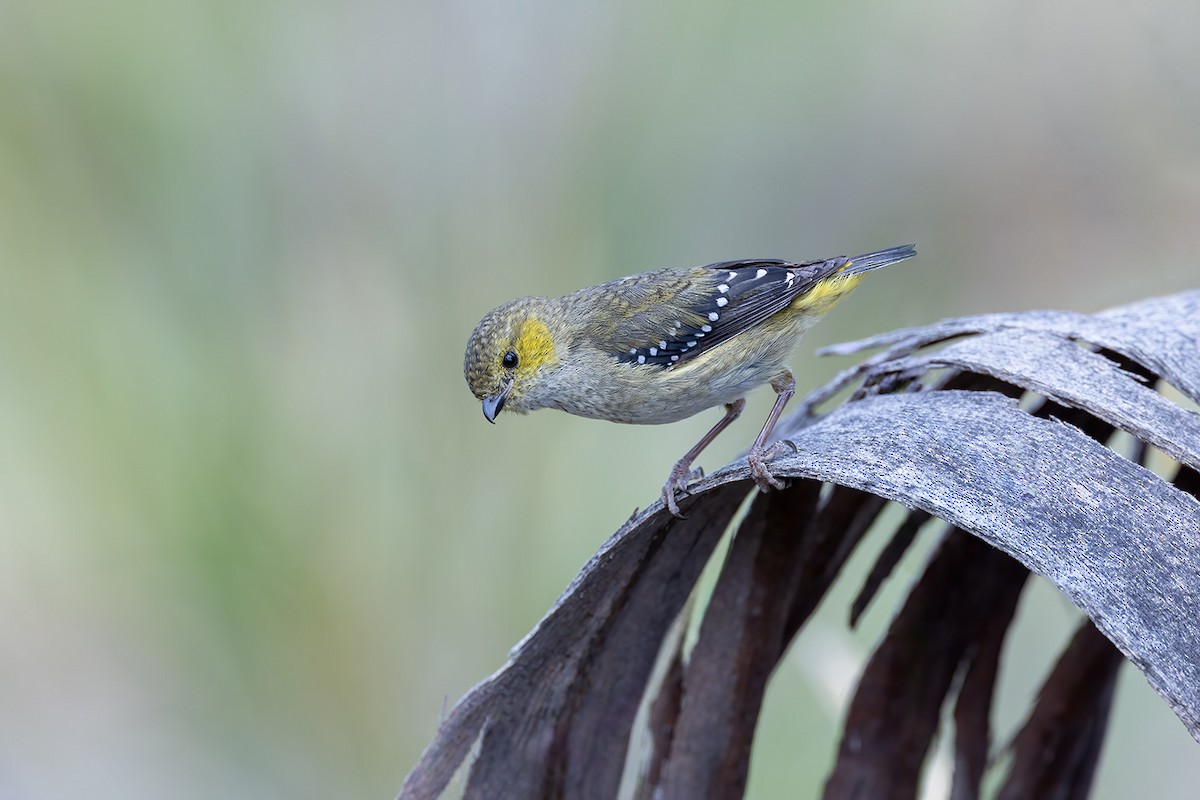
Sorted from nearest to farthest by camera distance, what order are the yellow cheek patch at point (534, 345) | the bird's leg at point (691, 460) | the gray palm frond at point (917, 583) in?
the gray palm frond at point (917, 583)
the bird's leg at point (691, 460)
the yellow cheek patch at point (534, 345)

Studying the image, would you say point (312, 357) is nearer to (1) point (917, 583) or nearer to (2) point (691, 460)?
(2) point (691, 460)

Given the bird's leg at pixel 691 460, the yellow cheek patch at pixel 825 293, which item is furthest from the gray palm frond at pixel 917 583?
the yellow cheek patch at pixel 825 293

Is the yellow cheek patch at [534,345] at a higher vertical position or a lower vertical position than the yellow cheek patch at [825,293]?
lower

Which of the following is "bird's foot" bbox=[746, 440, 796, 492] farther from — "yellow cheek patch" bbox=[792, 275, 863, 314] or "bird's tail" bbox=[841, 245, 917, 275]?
"bird's tail" bbox=[841, 245, 917, 275]

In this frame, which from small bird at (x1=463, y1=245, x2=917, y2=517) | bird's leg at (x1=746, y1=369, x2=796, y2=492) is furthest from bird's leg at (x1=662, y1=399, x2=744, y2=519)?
bird's leg at (x1=746, y1=369, x2=796, y2=492)

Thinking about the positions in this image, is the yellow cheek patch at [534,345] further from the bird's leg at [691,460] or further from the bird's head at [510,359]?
the bird's leg at [691,460]

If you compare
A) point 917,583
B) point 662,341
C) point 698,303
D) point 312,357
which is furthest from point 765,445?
point 312,357

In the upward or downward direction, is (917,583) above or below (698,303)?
below
